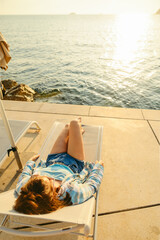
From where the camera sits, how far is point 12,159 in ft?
11.1

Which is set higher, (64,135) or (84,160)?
(64,135)

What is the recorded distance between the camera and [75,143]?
2.74m

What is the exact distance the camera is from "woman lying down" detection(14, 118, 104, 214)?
1728 millimetres

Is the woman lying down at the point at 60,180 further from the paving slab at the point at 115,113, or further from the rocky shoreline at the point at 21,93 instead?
the rocky shoreline at the point at 21,93

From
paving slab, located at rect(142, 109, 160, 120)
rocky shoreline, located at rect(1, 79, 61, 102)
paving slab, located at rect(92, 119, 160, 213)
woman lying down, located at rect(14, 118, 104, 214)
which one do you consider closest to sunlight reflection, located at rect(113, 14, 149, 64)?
rocky shoreline, located at rect(1, 79, 61, 102)

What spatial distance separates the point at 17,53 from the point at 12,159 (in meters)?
20.1

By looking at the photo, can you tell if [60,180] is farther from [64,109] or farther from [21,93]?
[21,93]

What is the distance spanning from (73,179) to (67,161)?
42 centimetres

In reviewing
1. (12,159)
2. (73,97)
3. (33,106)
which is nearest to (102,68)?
(73,97)

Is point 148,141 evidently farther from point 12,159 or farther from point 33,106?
point 33,106

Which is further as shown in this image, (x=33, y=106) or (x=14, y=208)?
(x=33, y=106)

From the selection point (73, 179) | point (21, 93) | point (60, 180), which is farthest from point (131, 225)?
point (21, 93)

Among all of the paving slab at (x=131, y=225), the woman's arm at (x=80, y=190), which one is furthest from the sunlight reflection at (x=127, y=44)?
the woman's arm at (x=80, y=190)

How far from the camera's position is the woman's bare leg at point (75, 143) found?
2697mm
